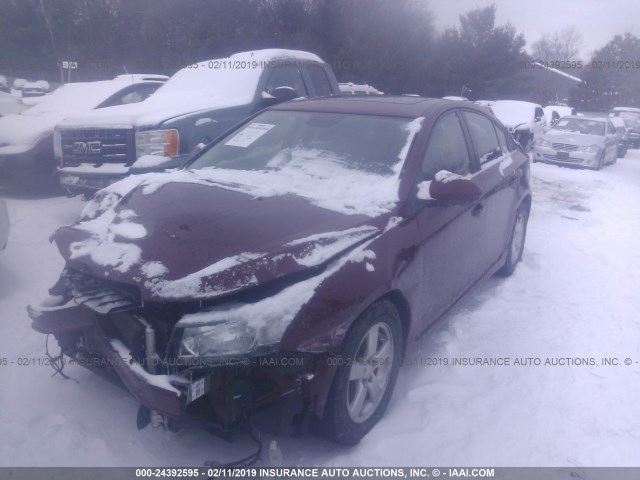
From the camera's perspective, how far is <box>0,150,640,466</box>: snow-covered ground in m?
2.56

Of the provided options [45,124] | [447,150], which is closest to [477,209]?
[447,150]

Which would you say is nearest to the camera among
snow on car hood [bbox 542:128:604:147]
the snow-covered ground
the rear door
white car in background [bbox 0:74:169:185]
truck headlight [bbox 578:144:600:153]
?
the snow-covered ground

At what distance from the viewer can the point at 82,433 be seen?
2580 mm

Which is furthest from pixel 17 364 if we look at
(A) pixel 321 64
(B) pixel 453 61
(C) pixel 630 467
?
(B) pixel 453 61

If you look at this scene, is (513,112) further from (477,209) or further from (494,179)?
(477,209)

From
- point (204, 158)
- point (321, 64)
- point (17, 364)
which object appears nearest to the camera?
point (17, 364)

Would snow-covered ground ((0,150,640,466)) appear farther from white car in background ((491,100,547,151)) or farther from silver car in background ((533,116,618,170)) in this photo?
white car in background ((491,100,547,151))

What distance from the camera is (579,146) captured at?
13047mm

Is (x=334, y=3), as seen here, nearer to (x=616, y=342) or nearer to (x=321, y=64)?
(x=321, y=64)

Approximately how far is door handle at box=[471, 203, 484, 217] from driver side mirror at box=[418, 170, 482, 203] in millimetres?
690

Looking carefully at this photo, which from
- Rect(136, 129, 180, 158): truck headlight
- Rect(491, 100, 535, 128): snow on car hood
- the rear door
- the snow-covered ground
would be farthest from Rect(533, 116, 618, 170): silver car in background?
Rect(136, 129, 180, 158): truck headlight

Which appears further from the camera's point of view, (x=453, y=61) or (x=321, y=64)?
(x=453, y=61)

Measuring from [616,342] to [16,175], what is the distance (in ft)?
23.3

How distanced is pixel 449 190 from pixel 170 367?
1.78 m
